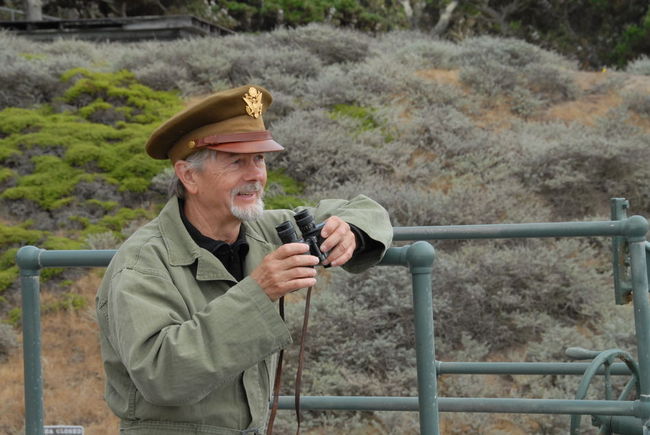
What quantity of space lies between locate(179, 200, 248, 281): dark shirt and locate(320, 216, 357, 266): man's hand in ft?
0.94

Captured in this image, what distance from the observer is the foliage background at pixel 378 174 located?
6453 mm

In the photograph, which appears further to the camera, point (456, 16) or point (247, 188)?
point (456, 16)

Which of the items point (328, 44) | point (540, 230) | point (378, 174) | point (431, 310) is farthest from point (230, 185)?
point (328, 44)

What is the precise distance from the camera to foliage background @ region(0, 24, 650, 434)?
6453mm

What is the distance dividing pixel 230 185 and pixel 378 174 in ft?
23.4

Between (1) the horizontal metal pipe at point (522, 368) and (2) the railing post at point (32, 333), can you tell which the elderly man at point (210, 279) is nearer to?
(2) the railing post at point (32, 333)

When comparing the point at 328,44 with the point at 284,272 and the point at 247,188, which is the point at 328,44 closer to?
the point at 247,188

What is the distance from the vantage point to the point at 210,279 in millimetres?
2207

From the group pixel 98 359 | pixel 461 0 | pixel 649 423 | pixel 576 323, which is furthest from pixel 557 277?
pixel 461 0

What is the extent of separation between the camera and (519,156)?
391 inches

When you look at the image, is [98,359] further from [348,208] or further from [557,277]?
[348,208]

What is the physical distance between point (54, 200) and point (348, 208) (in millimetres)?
7206

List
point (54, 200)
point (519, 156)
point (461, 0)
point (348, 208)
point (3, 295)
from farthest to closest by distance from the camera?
1. point (461, 0)
2. point (519, 156)
3. point (54, 200)
4. point (3, 295)
5. point (348, 208)

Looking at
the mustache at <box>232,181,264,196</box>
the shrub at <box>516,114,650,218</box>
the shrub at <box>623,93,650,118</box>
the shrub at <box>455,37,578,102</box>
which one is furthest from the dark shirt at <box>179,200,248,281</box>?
the shrub at <box>623,93,650,118</box>
